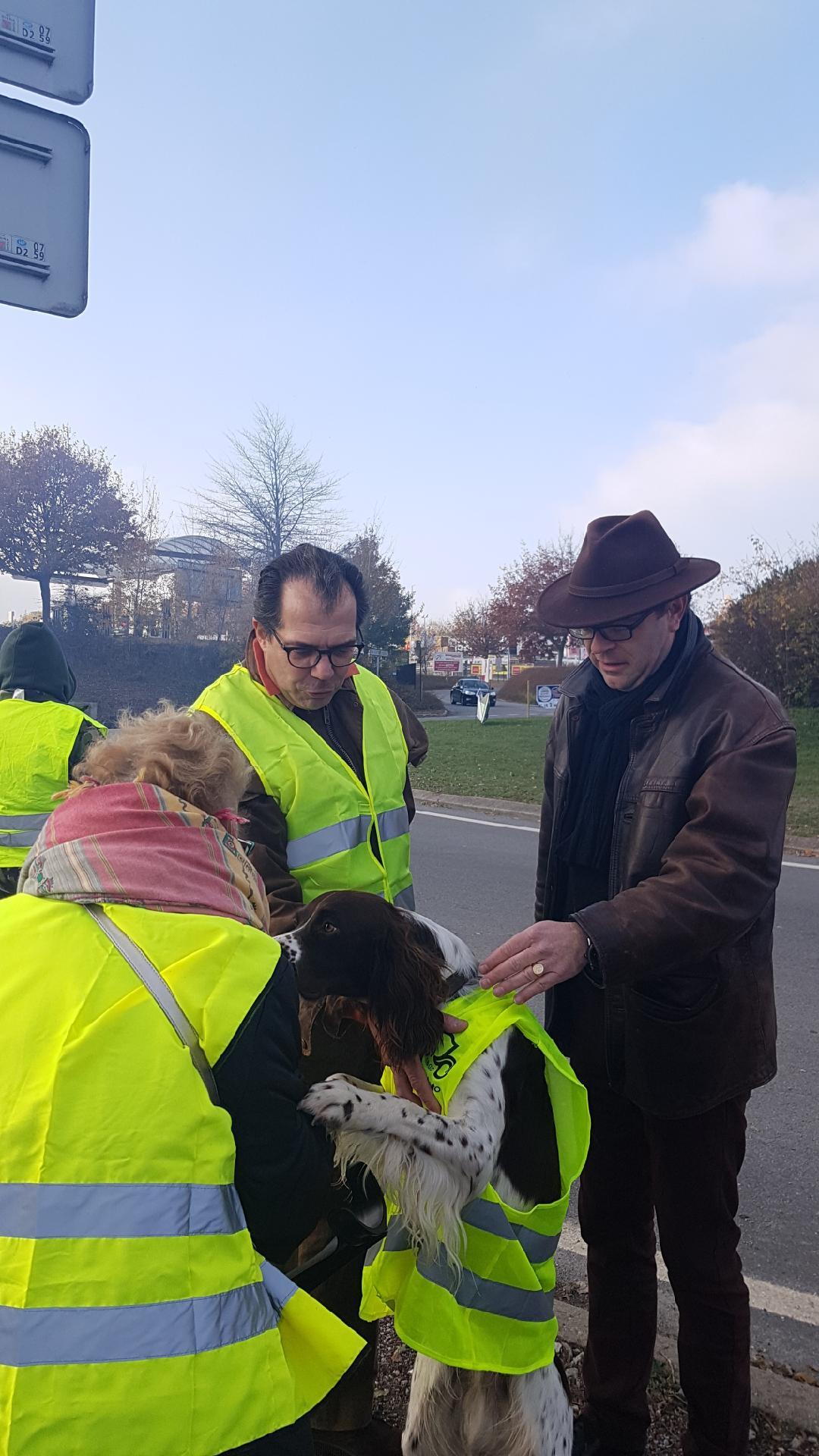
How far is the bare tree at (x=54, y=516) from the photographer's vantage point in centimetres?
2473

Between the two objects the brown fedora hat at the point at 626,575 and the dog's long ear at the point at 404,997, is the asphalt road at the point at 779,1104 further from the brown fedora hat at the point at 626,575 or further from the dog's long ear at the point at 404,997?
the brown fedora hat at the point at 626,575

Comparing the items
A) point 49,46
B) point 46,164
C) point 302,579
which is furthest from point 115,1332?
point 49,46

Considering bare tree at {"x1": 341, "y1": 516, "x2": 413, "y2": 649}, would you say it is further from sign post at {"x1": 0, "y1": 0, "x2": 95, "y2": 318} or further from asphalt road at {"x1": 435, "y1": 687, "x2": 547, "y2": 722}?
sign post at {"x1": 0, "y1": 0, "x2": 95, "y2": 318}

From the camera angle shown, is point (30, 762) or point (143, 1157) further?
point (30, 762)

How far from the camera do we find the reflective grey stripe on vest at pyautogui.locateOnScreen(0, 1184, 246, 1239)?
1256mm

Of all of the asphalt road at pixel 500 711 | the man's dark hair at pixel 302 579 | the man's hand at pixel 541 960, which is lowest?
the asphalt road at pixel 500 711

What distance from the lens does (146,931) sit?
53.5 inches

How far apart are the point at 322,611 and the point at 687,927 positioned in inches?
47.8

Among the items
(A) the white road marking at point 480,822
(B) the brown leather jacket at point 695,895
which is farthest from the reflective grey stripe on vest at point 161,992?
(A) the white road marking at point 480,822

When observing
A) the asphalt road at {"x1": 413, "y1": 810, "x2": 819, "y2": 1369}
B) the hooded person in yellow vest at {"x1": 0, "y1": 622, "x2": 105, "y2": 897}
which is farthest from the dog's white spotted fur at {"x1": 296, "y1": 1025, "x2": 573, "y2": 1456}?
the hooded person in yellow vest at {"x1": 0, "y1": 622, "x2": 105, "y2": 897}

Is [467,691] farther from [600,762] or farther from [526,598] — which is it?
[600,762]

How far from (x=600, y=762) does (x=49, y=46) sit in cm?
236

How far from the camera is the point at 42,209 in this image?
2.61 metres

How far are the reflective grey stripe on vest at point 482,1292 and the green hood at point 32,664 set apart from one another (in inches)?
121
